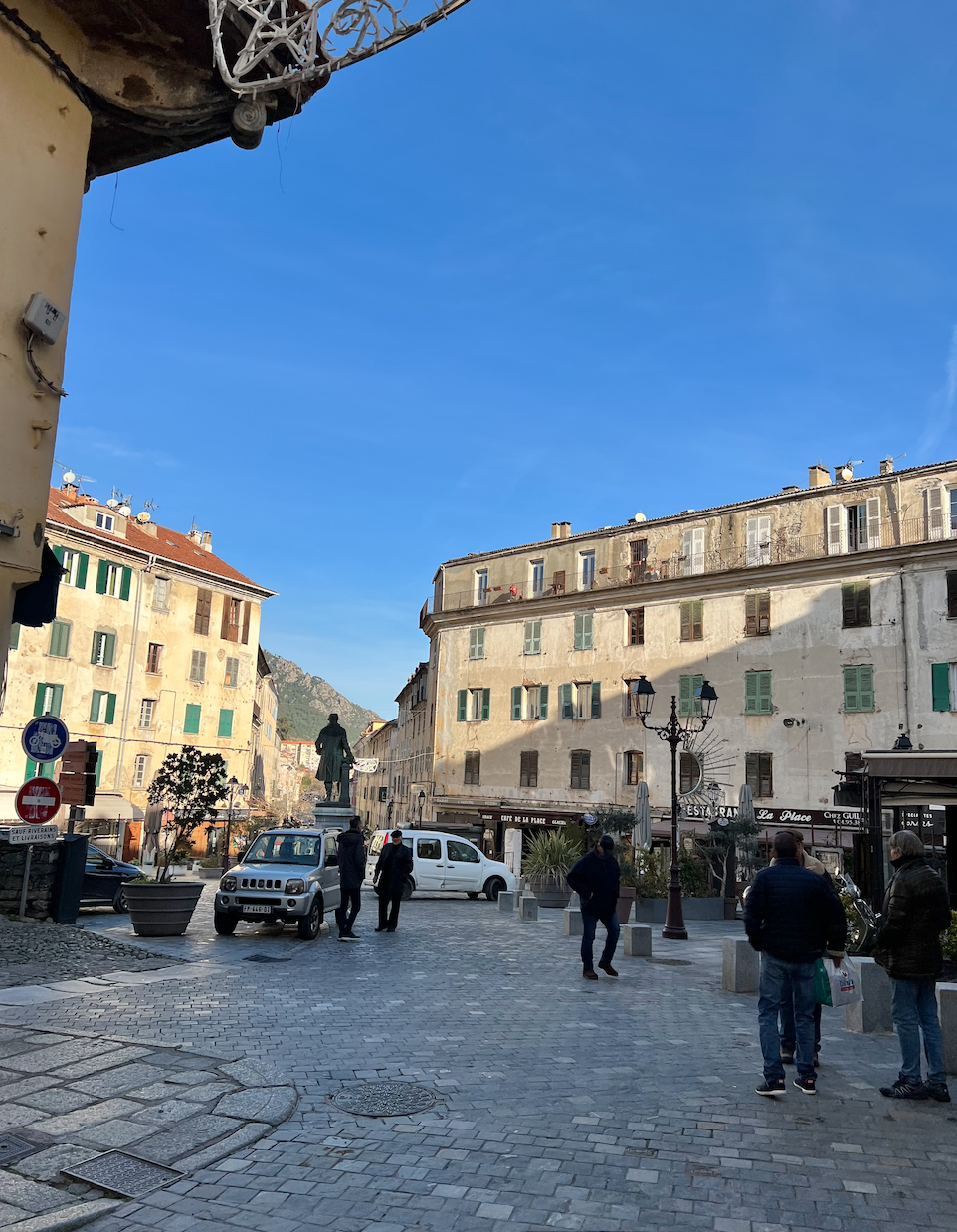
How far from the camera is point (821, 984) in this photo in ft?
21.0

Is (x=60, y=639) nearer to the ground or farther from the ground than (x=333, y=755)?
farther from the ground

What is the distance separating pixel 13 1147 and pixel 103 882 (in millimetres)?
12490

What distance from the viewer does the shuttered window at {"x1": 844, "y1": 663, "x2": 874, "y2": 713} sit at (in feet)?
100.0

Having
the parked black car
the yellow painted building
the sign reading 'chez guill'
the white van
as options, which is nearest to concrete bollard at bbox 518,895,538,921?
the white van

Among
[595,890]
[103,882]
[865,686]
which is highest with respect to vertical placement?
[865,686]

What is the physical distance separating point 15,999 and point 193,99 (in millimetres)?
7658

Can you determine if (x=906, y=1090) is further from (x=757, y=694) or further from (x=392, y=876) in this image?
(x=757, y=694)

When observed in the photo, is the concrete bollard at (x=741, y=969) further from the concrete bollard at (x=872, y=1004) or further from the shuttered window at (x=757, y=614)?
the shuttered window at (x=757, y=614)

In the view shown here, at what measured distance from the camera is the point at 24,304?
6.45m

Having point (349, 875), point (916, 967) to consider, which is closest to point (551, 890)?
point (349, 875)

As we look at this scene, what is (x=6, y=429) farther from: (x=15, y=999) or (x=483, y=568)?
(x=483, y=568)

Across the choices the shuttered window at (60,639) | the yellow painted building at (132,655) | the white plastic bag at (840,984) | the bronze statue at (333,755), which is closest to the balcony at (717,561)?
the yellow painted building at (132,655)

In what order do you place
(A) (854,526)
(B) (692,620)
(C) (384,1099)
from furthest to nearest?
(B) (692,620) → (A) (854,526) → (C) (384,1099)

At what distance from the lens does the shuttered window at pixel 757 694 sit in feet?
107
